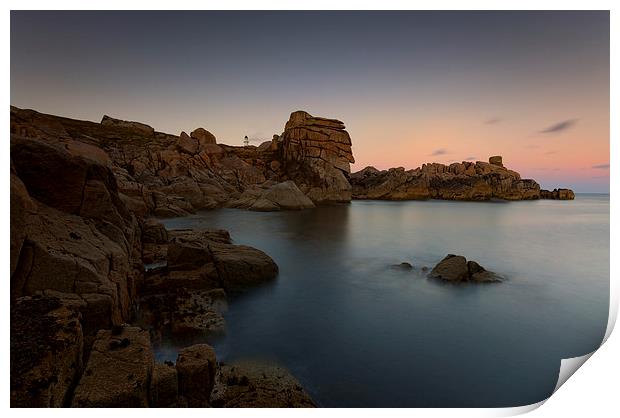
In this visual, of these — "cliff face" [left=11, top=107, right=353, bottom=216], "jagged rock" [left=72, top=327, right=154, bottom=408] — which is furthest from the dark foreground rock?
"cliff face" [left=11, top=107, right=353, bottom=216]

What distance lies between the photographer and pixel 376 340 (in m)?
6.88

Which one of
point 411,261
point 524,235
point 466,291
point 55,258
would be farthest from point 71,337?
point 524,235

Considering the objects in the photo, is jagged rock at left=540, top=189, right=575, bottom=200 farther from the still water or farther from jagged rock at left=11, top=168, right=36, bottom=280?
jagged rock at left=11, top=168, right=36, bottom=280

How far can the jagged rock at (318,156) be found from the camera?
5575cm

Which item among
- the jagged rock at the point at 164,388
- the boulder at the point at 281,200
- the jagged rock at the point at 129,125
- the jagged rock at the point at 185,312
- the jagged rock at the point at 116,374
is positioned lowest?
the jagged rock at the point at 185,312

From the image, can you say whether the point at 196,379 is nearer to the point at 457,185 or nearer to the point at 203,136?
the point at 203,136

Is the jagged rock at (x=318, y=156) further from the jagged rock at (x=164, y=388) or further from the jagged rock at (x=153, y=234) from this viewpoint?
the jagged rock at (x=164, y=388)

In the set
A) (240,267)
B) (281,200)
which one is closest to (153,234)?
(240,267)

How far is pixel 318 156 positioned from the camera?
56.6m

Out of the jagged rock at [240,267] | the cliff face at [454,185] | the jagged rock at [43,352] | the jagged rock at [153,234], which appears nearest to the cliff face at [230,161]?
the cliff face at [454,185]

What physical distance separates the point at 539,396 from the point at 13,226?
926 cm

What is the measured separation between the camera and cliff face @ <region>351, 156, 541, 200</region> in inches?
2827

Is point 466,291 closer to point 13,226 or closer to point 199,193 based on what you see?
point 13,226

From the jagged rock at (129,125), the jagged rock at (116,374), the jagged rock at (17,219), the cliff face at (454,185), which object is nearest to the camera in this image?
the jagged rock at (116,374)
